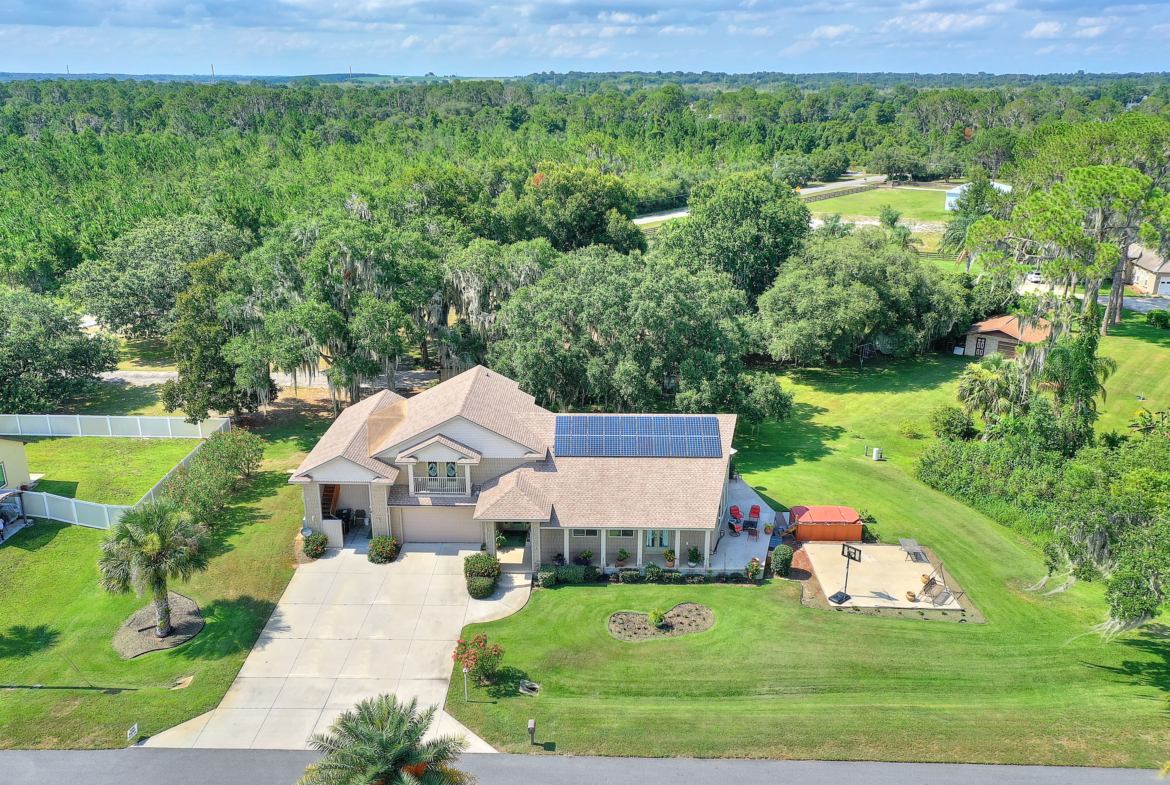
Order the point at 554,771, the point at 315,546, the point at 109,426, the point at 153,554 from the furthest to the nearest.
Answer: the point at 109,426
the point at 315,546
the point at 153,554
the point at 554,771

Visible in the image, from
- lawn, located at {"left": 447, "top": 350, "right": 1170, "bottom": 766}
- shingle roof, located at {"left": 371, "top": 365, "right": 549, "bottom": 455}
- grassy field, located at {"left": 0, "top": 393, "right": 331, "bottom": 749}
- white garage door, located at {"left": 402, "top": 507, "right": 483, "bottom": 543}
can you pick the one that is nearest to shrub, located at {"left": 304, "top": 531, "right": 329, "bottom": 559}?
grassy field, located at {"left": 0, "top": 393, "right": 331, "bottom": 749}

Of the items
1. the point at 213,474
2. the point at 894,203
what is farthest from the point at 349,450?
the point at 894,203

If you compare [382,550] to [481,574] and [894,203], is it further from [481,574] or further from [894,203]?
[894,203]

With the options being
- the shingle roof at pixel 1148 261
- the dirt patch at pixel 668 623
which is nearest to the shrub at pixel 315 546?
the dirt patch at pixel 668 623

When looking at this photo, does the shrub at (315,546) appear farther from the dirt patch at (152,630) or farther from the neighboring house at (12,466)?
the neighboring house at (12,466)

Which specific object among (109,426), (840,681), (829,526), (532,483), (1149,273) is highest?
(1149,273)

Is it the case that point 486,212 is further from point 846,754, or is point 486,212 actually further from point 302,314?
point 846,754
